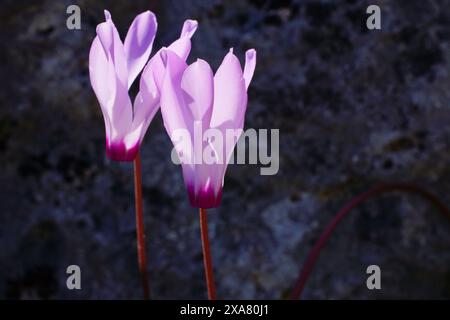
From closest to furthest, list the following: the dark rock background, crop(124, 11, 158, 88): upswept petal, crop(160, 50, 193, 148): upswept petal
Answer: crop(160, 50, 193, 148): upswept petal
crop(124, 11, 158, 88): upswept petal
the dark rock background

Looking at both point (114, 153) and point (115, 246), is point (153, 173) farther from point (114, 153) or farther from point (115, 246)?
point (114, 153)

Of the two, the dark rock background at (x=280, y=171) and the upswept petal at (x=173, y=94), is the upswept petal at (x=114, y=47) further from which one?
the dark rock background at (x=280, y=171)

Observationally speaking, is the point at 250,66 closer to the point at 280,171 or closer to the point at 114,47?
the point at 114,47

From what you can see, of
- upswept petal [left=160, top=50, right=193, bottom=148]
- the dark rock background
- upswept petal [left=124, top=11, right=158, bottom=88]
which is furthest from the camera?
the dark rock background

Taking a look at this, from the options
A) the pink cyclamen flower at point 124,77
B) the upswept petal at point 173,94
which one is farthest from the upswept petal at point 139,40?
the upswept petal at point 173,94

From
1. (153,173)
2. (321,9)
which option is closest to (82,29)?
(153,173)

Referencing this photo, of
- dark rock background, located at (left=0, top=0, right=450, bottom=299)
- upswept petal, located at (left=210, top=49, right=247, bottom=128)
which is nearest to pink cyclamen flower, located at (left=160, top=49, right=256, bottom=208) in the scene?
upswept petal, located at (left=210, top=49, right=247, bottom=128)

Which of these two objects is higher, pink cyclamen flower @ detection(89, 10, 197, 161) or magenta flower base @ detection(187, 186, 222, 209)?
pink cyclamen flower @ detection(89, 10, 197, 161)

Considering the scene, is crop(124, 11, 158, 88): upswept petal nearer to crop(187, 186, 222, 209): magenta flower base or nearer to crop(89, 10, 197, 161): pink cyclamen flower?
crop(89, 10, 197, 161): pink cyclamen flower
